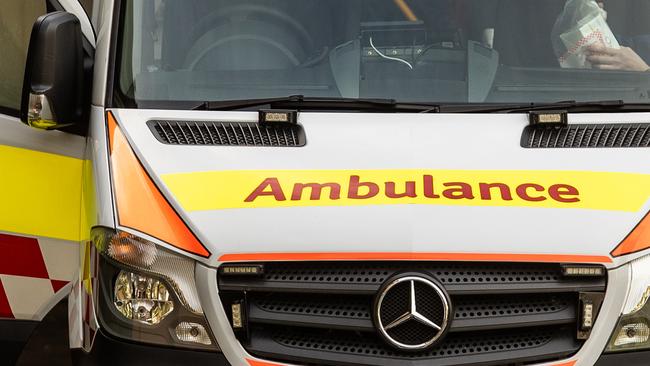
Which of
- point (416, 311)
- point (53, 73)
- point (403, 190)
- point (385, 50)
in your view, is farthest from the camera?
point (385, 50)

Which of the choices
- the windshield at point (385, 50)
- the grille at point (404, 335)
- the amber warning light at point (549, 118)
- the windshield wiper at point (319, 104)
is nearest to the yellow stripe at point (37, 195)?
the windshield at point (385, 50)

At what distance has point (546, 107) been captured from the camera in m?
4.23

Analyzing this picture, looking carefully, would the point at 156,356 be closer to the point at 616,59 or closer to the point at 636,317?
the point at 636,317

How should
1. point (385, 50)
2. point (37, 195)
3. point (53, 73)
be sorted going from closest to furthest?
point (53, 73) < point (385, 50) < point (37, 195)

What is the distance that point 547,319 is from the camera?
3.66 metres

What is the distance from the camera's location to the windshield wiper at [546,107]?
4219 mm

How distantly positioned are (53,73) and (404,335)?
1.63 meters

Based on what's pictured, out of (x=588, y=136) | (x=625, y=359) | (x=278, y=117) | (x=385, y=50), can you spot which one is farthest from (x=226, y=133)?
(x=625, y=359)

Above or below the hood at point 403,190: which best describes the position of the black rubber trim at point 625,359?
below

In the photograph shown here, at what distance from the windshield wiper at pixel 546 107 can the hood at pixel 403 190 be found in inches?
2.3

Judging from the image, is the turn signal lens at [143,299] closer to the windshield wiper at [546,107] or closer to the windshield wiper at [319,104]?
the windshield wiper at [319,104]

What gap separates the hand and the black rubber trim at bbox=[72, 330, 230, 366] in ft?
5.96

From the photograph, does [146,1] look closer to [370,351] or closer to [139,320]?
[139,320]

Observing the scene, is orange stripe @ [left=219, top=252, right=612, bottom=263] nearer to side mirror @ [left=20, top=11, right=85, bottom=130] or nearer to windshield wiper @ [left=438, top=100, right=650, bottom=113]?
windshield wiper @ [left=438, top=100, right=650, bottom=113]
